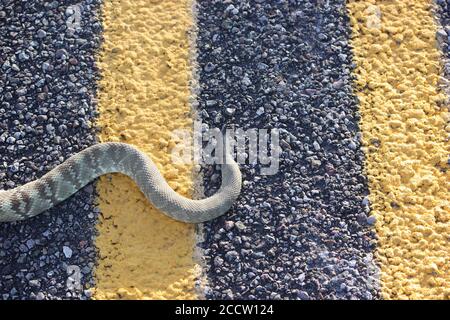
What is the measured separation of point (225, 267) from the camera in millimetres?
4691

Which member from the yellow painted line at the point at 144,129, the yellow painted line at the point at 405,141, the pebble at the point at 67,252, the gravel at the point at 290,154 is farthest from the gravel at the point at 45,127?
the yellow painted line at the point at 405,141

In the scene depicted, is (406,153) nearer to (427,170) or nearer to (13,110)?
(427,170)

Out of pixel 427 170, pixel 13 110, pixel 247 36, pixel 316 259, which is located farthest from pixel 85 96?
pixel 427 170

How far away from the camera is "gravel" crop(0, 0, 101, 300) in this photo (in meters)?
4.69

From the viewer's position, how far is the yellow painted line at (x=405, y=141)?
468 cm

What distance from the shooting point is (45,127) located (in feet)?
17.0

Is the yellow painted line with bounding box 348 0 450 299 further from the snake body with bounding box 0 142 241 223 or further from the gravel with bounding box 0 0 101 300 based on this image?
the gravel with bounding box 0 0 101 300

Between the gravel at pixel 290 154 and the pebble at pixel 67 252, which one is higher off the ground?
the gravel at pixel 290 154

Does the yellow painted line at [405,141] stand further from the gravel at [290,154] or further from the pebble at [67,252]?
the pebble at [67,252]

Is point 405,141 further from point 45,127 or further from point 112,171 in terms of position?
point 45,127

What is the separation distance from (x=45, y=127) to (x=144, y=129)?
0.71 metres

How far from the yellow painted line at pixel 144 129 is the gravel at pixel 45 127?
121 millimetres

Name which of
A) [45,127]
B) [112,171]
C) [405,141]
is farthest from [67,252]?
[405,141]
